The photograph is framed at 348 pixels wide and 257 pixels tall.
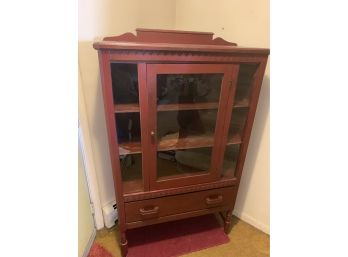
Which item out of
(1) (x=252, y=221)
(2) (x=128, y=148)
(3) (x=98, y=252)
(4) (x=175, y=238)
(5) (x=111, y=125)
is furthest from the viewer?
(1) (x=252, y=221)

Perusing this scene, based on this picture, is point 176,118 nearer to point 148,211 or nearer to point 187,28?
point 148,211

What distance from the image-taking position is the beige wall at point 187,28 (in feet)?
4.22

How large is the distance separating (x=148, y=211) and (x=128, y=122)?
0.53 meters

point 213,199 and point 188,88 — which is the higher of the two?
point 188,88

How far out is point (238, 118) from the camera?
4.47 ft

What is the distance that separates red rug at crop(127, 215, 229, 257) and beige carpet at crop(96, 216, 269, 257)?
1.8 inches

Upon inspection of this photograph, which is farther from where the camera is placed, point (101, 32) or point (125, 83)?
point (101, 32)

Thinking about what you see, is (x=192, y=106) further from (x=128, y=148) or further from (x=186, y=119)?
(x=128, y=148)

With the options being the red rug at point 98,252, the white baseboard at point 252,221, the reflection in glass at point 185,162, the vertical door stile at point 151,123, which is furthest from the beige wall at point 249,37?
the red rug at point 98,252

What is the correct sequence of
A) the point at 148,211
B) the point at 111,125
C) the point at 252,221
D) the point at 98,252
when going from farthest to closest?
the point at 252,221 → the point at 98,252 → the point at 148,211 → the point at 111,125

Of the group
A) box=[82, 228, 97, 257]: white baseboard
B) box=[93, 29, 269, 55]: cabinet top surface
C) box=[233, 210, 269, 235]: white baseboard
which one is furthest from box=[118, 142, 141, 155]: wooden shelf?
box=[233, 210, 269, 235]: white baseboard

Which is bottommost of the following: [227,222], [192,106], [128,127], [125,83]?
[227,222]

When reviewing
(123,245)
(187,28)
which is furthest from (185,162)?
(187,28)
